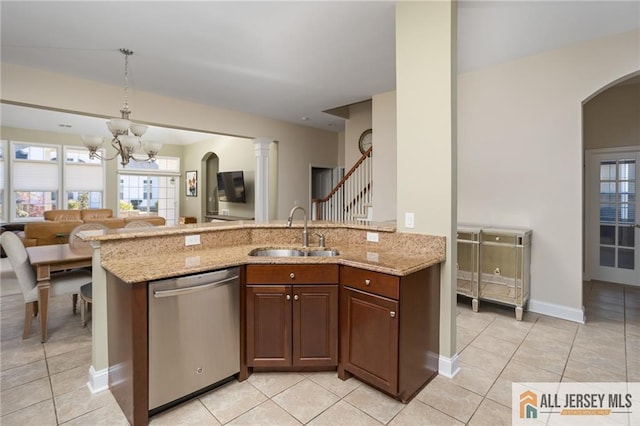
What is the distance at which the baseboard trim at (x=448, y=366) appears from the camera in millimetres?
2387

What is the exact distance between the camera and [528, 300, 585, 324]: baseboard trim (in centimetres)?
339


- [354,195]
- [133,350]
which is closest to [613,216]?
[354,195]

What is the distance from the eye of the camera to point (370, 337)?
2.14 meters

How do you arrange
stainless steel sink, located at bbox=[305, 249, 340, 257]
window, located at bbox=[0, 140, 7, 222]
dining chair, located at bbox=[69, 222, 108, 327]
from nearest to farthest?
stainless steel sink, located at bbox=[305, 249, 340, 257], dining chair, located at bbox=[69, 222, 108, 327], window, located at bbox=[0, 140, 7, 222]

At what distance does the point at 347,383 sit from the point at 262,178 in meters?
5.00

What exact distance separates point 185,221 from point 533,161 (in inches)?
362

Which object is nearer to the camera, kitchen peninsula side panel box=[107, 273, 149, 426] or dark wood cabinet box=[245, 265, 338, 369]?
kitchen peninsula side panel box=[107, 273, 149, 426]

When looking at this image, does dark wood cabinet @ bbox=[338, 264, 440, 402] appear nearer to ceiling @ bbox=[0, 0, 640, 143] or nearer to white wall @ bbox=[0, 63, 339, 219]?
ceiling @ bbox=[0, 0, 640, 143]

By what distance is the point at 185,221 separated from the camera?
992 cm

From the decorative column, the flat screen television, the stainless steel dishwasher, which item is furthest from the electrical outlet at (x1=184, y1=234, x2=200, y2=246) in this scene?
the flat screen television

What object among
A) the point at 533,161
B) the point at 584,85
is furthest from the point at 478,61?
the point at 533,161

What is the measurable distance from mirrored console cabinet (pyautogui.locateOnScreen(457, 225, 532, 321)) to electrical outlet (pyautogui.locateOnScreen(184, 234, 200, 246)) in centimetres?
287

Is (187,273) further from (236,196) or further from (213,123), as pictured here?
(236,196)

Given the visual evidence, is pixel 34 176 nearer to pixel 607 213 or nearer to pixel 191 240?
pixel 191 240
